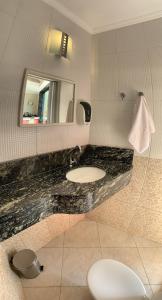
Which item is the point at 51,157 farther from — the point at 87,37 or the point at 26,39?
the point at 87,37

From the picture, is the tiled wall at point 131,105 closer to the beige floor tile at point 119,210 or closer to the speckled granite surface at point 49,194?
the beige floor tile at point 119,210

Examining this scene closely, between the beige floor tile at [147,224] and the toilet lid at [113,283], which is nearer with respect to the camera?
the toilet lid at [113,283]

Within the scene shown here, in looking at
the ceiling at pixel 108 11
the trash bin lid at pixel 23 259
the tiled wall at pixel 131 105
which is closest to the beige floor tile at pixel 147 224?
the tiled wall at pixel 131 105

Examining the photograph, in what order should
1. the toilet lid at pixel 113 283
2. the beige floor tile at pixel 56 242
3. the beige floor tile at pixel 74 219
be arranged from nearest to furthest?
the toilet lid at pixel 113 283, the beige floor tile at pixel 56 242, the beige floor tile at pixel 74 219

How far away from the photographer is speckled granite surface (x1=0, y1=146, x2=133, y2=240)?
1033mm

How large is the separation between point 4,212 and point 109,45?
190 centimetres

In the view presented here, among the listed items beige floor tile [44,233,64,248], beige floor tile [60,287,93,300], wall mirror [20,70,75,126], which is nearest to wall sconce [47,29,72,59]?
wall mirror [20,70,75,126]

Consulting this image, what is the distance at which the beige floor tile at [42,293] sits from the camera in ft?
4.83

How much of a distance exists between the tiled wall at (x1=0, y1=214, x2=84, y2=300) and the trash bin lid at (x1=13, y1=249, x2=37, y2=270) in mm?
57

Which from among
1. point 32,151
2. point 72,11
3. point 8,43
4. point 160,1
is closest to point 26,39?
point 8,43

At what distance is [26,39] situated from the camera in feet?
4.73

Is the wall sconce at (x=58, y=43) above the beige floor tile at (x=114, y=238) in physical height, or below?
above

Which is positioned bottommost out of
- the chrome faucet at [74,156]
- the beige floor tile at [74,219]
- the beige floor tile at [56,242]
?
the beige floor tile at [56,242]

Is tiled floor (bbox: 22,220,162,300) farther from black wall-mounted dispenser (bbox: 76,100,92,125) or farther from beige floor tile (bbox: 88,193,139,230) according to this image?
black wall-mounted dispenser (bbox: 76,100,92,125)
